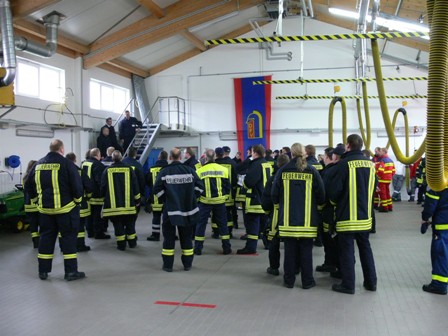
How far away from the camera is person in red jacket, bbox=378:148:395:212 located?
1188 centimetres

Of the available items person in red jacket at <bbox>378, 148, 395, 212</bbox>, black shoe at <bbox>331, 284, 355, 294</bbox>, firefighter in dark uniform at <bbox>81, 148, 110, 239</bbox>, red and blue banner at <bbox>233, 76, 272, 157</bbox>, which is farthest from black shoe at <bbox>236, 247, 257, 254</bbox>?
red and blue banner at <bbox>233, 76, 272, 157</bbox>

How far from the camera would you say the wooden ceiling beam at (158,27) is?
1302 cm

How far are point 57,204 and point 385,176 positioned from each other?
9.33m

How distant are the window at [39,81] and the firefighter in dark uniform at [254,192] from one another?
293 inches

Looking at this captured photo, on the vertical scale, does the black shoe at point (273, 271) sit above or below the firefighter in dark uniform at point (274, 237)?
below

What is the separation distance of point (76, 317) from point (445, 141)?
377cm

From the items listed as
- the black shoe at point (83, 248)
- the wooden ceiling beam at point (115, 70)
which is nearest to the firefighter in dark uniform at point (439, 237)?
the black shoe at point (83, 248)

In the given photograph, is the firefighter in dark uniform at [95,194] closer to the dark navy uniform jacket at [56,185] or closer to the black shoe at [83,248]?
the black shoe at [83,248]

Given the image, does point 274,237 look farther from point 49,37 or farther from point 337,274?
point 49,37

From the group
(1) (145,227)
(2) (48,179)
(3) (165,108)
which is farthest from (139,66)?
(2) (48,179)

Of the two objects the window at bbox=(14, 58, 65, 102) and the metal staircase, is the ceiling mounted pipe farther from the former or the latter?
the metal staircase

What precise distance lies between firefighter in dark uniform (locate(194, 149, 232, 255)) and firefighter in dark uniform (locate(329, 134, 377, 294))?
2.36 meters

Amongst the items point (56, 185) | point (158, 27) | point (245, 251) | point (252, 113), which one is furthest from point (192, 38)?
point (56, 185)

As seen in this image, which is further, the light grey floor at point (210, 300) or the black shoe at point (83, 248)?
the black shoe at point (83, 248)
